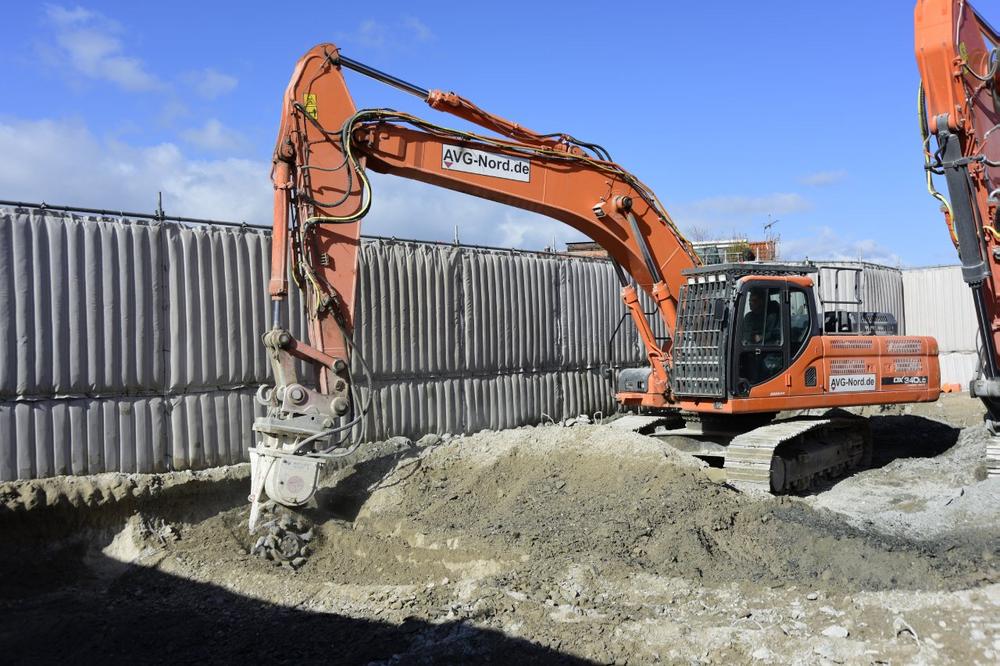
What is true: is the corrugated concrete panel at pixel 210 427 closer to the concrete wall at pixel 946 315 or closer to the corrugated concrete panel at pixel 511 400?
the corrugated concrete panel at pixel 511 400

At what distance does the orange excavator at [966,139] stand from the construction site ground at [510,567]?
2298 mm

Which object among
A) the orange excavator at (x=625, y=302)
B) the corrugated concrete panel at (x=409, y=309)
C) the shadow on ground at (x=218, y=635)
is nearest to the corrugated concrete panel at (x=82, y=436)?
the orange excavator at (x=625, y=302)

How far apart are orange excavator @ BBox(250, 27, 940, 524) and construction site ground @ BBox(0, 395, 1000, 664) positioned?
0.75 meters

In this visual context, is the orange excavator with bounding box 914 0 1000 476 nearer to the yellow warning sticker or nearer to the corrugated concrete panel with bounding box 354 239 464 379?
the corrugated concrete panel with bounding box 354 239 464 379

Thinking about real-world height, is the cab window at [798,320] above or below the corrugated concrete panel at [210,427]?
above

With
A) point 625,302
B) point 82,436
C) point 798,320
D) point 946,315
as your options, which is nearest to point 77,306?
point 82,436

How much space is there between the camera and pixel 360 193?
779 cm

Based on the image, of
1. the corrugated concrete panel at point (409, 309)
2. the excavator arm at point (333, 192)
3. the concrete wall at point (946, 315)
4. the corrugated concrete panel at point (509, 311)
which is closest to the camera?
the excavator arm at point (333, 192)

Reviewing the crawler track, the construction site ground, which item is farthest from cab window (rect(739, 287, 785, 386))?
the construction site ground

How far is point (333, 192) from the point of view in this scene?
7.71 metres

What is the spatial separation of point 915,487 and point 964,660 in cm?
554

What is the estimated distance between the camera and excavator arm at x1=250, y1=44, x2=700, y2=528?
7.20 m

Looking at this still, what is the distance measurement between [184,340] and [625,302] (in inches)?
193

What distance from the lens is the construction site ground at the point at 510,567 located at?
5.42 metres
